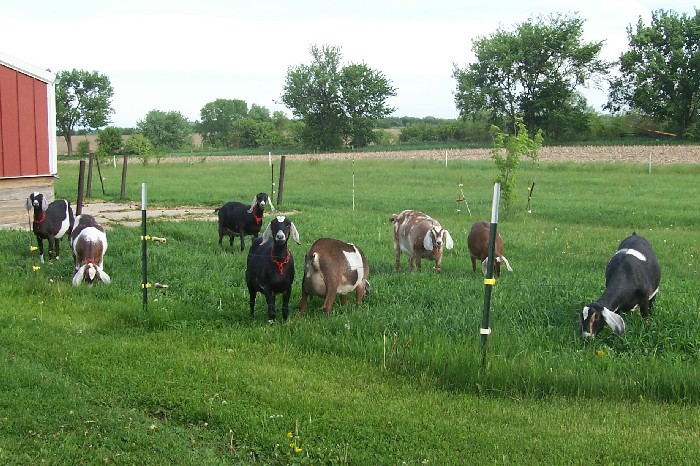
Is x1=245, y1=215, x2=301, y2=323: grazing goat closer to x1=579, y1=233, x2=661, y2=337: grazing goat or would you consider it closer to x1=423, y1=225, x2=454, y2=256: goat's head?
x1=423, y1=225, x2=454, y2=256: goat's head

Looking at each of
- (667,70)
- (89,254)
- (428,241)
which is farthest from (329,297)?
(667,70)

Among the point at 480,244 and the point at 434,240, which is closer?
the point at 434,240

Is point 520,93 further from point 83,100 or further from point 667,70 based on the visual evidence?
point 83,100

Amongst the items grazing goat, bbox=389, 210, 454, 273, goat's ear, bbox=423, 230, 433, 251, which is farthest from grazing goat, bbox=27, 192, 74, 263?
goat's ear, bbox=423, 230, 433, 251

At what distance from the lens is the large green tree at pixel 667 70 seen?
61.8 m

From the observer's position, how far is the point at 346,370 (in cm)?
695

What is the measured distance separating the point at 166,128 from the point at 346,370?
106188mm

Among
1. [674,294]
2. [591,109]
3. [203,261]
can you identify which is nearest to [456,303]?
[674,294]

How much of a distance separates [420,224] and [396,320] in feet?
12.2

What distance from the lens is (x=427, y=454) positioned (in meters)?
5.14

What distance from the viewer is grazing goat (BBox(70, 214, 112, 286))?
10.5 m

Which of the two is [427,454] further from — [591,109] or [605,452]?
[591,109]

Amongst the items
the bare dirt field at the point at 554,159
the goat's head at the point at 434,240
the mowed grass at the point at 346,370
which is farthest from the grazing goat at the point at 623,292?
the bare dirt field at the point at 554,159

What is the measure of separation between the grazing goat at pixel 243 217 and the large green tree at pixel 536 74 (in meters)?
58.4
